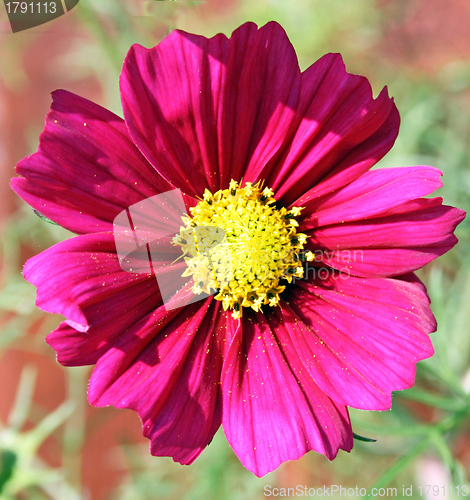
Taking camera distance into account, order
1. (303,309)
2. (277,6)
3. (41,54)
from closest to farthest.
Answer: (303,309) → (277,6) → (41,54)

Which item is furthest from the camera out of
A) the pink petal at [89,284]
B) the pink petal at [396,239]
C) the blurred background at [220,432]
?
the blurred background at [220,432]

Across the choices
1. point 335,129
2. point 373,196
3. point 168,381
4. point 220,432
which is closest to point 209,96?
point 335,129

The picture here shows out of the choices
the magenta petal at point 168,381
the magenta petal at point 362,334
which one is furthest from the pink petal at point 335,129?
the magenta petal at point 168,381

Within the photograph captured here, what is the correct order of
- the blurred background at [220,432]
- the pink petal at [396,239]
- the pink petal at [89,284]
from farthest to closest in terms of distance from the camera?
the blurred background at [220,432] → the pink petal at [396,239] → the pink petal at [89,284]

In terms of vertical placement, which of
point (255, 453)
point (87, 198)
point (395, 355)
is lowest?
point (255, 453)

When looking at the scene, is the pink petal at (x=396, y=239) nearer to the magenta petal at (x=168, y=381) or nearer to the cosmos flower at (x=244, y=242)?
the cosmos flower at (x=244, y=242)

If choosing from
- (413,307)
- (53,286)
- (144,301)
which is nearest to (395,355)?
(413,307)

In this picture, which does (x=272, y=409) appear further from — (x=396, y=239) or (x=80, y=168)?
(x=80, y=168)

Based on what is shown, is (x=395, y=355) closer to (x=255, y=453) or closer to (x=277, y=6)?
(x=255, y=453)
